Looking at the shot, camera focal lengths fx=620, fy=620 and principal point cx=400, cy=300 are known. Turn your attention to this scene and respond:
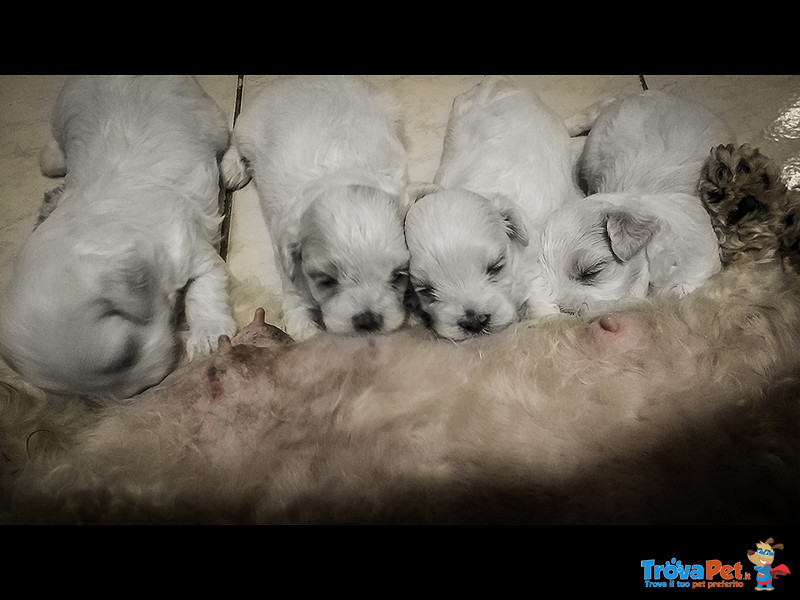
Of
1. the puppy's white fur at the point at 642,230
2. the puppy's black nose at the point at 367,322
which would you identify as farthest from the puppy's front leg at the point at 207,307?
the puppy's white fur at the point at 642,230

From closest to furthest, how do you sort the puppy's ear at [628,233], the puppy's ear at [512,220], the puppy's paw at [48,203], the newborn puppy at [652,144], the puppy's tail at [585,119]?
the puppy's ear at [628,233]
the puppy's ear at [512,220]
the newborn puppy at [652,144]
the puppy's paw at [48,203]
the puppy's tail at [585,119]

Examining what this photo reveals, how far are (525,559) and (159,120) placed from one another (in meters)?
1.59

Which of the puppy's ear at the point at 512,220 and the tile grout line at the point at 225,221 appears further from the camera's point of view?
the tile grout line at the point at 225,221

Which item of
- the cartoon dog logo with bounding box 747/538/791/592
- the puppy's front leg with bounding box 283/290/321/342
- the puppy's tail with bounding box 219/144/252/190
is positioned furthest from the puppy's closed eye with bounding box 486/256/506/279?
the puppy's tail with bounding box 219/144/252/190

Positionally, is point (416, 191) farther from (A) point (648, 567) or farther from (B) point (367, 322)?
(A) point (648, 567)

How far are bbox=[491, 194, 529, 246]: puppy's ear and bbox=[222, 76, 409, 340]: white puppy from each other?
0.92 feet

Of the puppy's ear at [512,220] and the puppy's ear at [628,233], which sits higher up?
the puppy's ear at [512,220]

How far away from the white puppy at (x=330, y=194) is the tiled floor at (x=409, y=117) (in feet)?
0.36

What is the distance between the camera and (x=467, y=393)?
1299 millimetres

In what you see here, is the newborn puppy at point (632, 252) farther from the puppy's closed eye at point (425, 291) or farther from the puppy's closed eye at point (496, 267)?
the puppy's closed eye at point (425, 291)

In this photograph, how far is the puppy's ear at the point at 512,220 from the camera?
171 centimetres

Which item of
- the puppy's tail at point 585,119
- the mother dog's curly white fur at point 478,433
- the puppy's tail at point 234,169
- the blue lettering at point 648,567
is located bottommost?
the blue lettering at point 648,567

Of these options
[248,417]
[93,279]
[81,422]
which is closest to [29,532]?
[81,422]

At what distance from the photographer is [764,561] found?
45.5 inches
